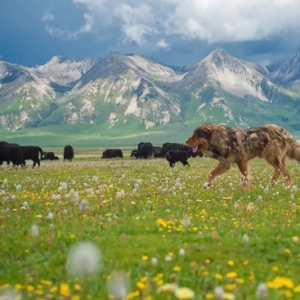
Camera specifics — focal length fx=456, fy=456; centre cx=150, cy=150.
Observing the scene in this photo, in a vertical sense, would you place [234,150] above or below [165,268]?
above

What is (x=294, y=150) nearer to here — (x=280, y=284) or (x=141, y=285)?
(x=280, y=284)

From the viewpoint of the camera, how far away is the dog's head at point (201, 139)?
20344mm

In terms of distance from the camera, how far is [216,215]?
1209 cm

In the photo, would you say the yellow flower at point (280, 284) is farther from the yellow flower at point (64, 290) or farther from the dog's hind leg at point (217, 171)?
the dog's hind leg at point (217, 171)

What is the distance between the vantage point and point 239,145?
2016 cm

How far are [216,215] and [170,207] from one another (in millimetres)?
1856

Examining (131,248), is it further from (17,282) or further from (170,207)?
(170,207)

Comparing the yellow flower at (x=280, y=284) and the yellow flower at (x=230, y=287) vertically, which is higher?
the yellow flower at (x=280, y=284)

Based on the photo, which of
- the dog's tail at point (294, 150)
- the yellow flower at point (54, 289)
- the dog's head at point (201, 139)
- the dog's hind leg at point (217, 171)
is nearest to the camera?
the yellow flower at point (54, 289)

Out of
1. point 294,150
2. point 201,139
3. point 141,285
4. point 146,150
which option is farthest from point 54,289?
point 146,150

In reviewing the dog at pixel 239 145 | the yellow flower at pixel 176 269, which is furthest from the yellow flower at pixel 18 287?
the dog at pixel 239 145

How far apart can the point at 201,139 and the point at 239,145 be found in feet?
5.54

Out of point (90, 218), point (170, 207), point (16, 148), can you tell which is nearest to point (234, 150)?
point (170, 207)

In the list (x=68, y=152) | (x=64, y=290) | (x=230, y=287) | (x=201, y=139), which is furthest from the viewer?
(x=68, y=152)
